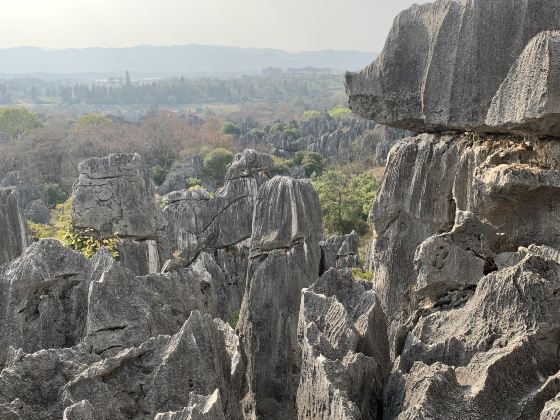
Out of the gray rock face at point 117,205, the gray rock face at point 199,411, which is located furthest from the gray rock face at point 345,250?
the gray rock face at point 199,411

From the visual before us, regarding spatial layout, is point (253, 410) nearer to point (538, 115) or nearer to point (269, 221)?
point (269, 221)

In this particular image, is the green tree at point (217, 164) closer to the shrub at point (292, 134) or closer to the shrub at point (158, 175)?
the shrub at point (158, 175)

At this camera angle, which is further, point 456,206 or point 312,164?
point 312,164

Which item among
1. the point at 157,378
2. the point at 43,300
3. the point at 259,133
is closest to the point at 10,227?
the point at 43,300

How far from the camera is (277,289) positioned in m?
8.59

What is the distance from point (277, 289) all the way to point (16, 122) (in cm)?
6513

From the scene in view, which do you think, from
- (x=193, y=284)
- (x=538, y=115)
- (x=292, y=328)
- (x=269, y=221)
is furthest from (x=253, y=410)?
(x=538, y=115)

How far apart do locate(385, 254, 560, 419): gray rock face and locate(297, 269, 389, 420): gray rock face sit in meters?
0.27

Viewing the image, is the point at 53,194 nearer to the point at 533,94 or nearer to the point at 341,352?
the point at 341,352

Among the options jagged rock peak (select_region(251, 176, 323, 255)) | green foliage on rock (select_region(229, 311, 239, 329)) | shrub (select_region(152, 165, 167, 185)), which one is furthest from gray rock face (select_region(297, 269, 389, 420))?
shrub (select_region(152, 165, 167, 185))

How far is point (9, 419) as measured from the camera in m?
4.84

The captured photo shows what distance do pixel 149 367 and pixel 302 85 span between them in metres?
182

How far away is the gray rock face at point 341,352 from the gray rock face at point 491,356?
0.27 metres

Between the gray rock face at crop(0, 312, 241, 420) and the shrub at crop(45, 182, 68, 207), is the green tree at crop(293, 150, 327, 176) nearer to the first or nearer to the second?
the shrub at crop(45, 182, 68, 207)
